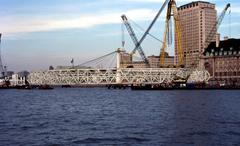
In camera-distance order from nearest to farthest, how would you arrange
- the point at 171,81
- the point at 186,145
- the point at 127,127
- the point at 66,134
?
the point at 186,145
the point at 66,134
the point at 127,127
the point at 171,81

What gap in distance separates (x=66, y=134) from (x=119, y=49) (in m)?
165

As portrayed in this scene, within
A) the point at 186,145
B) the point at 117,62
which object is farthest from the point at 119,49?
the point at 186,145

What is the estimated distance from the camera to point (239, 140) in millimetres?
29969

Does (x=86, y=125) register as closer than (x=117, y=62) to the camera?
Result: Yes

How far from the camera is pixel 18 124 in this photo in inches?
1606

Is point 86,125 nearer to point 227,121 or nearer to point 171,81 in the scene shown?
point 227,121

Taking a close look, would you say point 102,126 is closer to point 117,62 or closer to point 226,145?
point 226,145

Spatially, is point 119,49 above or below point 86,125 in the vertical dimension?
above

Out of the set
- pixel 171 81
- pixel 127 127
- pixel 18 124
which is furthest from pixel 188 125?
pixel 171 81

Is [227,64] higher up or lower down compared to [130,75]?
higher up

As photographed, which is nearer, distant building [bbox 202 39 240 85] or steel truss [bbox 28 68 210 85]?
steel truss [bbox 28 68 210 85]

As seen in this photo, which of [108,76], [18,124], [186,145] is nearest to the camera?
[186,145]

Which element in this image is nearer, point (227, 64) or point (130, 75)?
point (130, 75)

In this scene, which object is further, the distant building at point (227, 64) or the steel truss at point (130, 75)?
the distant building at point (227, 64)
